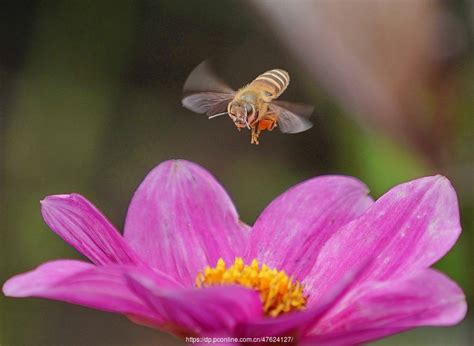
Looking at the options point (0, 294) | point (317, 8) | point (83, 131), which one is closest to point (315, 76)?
point (317, 8)

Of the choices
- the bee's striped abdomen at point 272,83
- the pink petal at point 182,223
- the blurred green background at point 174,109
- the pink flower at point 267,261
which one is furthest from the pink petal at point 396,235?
the blurred green background at point 174,109

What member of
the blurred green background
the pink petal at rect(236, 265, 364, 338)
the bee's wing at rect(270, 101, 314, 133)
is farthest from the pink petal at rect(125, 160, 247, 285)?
the blurred green background

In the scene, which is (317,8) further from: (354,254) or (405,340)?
(354,254)

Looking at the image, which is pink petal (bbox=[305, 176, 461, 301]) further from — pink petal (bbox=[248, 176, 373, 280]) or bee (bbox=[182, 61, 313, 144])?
bee (bbox=[182, 61, 313, 144])

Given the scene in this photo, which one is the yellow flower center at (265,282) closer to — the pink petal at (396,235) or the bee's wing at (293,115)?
the pink petal at (396,235)

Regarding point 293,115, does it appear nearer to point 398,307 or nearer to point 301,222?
point 301,222

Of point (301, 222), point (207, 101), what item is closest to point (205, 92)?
point (207, 101)
